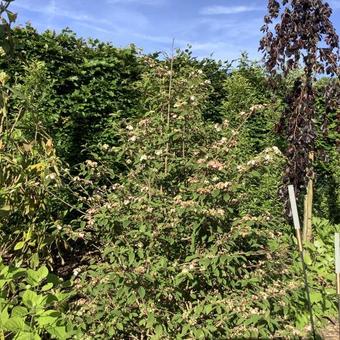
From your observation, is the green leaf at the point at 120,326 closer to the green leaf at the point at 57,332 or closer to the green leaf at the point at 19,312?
the green leaf at the point at 57,332

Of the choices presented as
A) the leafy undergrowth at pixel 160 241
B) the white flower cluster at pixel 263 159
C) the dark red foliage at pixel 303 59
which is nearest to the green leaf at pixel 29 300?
the leafy undergrowth at pixel 160 241

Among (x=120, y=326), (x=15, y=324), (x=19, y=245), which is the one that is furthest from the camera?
(x=19, y=245)

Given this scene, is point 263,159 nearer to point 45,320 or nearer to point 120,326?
point 120,326

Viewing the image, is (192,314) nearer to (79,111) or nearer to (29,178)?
(29,178)

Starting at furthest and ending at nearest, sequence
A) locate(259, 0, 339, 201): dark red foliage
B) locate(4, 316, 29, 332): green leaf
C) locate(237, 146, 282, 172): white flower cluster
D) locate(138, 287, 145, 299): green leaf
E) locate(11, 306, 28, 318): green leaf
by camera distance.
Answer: locate(259, 0, 339, 201): dark red foliage
locate(237, 146, 282, 172): white flower cluster
locate(138, 287, 145, 299): green leaf
locate(11, 306, 28, 318): green leaf
locate(4, 316, 29, 332): green leaf

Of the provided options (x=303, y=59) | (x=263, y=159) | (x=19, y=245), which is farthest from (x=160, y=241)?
(x=303, y=59)

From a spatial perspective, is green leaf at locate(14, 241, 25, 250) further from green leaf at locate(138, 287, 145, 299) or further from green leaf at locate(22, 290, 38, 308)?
green leaf at locate(138, 287, 145, 299)

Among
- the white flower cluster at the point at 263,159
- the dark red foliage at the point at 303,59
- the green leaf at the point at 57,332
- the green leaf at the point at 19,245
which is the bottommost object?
the green leaf at the point at 57,332

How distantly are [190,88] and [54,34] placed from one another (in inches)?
94.6

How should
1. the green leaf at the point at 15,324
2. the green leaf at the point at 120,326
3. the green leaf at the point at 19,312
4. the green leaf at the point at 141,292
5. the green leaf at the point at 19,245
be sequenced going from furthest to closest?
the green leaf at the point at 19,245 → the green leaf at the point at 120,326 → the green leaf at the point at 141,292 → the green leaf at the point at 19,312 → the green leaf at the point at 15,324

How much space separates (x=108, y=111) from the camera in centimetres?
527

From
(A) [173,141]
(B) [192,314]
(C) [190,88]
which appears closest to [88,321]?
(B) [192,314]

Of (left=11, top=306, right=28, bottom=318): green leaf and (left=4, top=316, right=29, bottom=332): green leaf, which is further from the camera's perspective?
(left=11, top=306, right=28, bottom=318): green leaf

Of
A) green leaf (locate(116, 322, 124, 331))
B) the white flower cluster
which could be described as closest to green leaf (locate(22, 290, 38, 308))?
green leaf (locate(116, 322, 124, 331))
